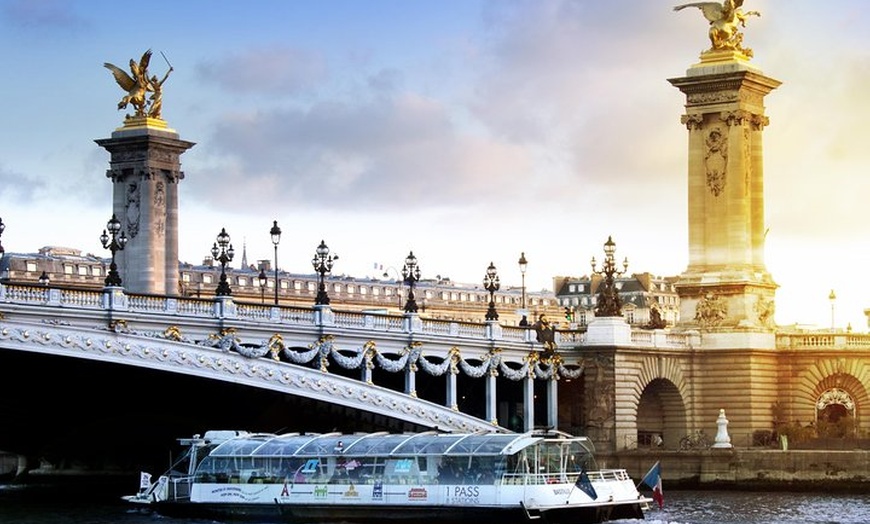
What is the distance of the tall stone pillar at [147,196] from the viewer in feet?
397

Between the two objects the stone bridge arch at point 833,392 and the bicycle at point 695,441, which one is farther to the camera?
the stone bridge arch at point 833,392

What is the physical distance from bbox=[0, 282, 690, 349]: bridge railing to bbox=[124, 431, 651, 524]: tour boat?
5.25m

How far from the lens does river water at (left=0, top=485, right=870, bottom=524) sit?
2972 inches

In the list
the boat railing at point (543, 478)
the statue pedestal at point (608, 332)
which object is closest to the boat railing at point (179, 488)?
the boat railing at point (543, 478)

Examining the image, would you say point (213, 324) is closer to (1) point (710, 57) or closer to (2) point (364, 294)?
(1) point (710, 57)

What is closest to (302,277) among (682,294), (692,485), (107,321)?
(682,294)

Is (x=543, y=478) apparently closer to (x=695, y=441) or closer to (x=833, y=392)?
(x=695, y=441)

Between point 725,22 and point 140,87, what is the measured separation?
32.1 metres

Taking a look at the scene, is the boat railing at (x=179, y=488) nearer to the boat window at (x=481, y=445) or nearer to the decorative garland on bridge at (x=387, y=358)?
the decorative garland on bridge at (x=387, y=358)

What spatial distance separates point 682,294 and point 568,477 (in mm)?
37520

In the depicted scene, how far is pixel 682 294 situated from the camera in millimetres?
107312

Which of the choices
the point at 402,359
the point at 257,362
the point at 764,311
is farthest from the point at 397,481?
the point at 764,311

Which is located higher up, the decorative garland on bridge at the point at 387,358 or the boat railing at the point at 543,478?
the decorative garland on bridge at the point at 387,358

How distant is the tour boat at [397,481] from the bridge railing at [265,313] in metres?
5.25
